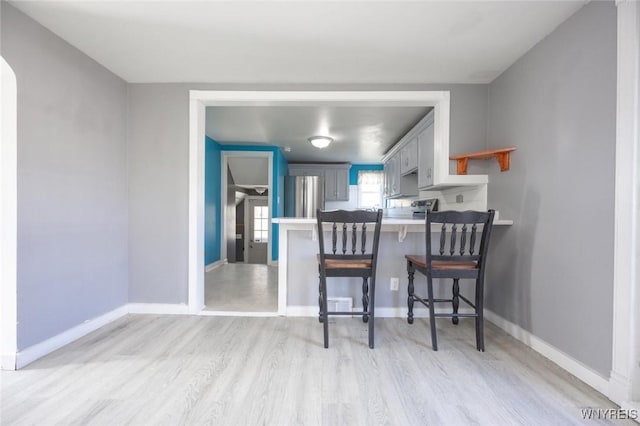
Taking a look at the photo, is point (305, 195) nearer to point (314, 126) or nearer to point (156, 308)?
point (314, 126)

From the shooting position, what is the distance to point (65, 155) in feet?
6.47

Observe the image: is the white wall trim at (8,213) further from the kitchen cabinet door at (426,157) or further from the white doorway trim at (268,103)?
the kitchen cabinet door at (426,157)

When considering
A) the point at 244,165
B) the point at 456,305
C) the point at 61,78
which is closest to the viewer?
the point at 61,78

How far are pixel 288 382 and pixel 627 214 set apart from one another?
194 centimetres

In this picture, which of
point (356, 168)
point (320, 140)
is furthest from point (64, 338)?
point (356, 168)

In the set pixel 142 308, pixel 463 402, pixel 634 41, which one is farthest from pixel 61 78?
→ pixel 634 41

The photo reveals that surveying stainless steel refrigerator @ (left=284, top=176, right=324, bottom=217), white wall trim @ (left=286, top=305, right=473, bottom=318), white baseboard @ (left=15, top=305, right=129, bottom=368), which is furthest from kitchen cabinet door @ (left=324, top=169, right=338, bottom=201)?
white baseboard @ (left=15, top=305, right=129, bottom=368)

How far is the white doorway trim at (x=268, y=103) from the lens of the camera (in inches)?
99.7

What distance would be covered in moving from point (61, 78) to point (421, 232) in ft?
9.94

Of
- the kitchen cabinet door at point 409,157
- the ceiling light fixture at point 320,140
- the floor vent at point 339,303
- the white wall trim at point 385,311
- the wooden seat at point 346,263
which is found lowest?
the white wall trim at point 385,311

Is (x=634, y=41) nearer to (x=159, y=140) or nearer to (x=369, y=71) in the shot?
(x=369, y=71)

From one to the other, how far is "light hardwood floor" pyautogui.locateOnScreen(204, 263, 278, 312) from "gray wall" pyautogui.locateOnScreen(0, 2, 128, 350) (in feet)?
2.97

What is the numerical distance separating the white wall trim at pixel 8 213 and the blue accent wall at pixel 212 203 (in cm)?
264

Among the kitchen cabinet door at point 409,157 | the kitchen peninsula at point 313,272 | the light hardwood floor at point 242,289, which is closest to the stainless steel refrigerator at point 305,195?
the light hardwood floor at point 242,289
